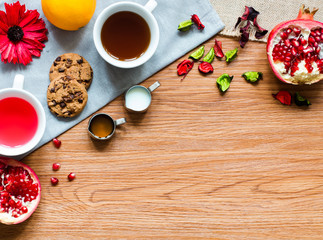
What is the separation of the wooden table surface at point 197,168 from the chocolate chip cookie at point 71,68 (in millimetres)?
144

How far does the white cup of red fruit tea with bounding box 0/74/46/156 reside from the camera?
116 cm

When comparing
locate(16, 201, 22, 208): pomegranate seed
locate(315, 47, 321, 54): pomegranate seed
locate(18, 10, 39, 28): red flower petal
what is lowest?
locate(16, 201, 22, 208): pomegranate seed

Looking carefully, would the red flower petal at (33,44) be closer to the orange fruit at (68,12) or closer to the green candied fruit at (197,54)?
the orange fruit at (68,12)

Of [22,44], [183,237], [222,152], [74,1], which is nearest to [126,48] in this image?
[74,1]

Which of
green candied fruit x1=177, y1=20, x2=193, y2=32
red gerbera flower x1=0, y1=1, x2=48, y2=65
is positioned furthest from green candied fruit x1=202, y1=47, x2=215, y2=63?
A: red gerbera flower x1=0, y1=1, x2=48, y2=65

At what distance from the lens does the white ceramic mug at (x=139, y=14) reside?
3.89 feet

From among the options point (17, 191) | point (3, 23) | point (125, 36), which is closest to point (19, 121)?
point (17, 191)

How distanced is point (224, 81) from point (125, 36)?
404 millimetres

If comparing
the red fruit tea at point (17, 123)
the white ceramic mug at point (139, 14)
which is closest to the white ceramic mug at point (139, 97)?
the white ceramic mug at point (139, 14)

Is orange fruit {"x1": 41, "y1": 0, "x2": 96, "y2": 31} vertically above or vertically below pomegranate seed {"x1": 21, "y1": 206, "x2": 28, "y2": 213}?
above

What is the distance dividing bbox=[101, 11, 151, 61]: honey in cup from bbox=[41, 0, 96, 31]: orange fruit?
76mm

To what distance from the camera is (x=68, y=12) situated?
114cm

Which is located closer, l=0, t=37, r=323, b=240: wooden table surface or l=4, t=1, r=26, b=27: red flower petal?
l=4, t=1, r=26, b=27: red flower petal

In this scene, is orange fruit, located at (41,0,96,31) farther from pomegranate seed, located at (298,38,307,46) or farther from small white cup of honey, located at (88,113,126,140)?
pomegranate seed, located at (298,38,307,46)
